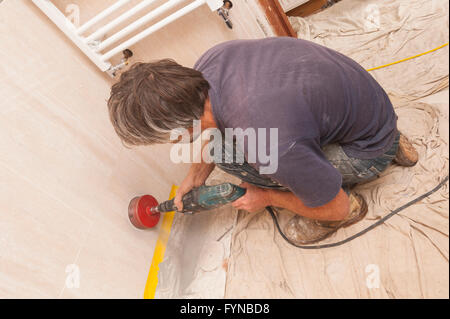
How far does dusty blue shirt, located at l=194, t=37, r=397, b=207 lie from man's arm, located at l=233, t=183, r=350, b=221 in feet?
0.31

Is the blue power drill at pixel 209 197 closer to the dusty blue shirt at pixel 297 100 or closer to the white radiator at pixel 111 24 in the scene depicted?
the dusty blue shirt at pixel 297 100

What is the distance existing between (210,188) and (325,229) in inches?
17.4

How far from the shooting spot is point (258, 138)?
2.33 ft

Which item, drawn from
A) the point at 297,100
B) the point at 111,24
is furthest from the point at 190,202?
the point at 111,24

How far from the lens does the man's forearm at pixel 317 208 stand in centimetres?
85

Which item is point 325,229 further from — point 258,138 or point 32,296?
point 32,296

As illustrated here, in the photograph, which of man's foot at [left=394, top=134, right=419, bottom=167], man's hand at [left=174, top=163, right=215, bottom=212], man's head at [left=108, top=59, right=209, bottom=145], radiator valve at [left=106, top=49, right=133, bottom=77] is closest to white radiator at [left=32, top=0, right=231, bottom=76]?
radiator valve at [left=106, top=49, right=133, bottom=77]

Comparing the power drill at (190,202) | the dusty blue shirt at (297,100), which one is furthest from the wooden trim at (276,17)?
the power drill at (190,202)

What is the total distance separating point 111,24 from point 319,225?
3.61 feet

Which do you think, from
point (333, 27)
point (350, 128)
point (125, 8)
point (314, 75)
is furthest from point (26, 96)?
point (333, 27)

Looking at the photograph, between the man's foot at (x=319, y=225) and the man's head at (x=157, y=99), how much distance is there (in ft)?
1.93

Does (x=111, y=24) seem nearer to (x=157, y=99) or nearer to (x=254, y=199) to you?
(x=157, y=99)

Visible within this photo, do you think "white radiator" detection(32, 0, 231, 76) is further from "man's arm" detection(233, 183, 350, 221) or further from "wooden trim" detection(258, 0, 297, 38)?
"man's arm" detection(233, 183, 350, 221)

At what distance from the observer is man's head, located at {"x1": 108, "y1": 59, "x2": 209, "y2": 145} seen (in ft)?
2.51
